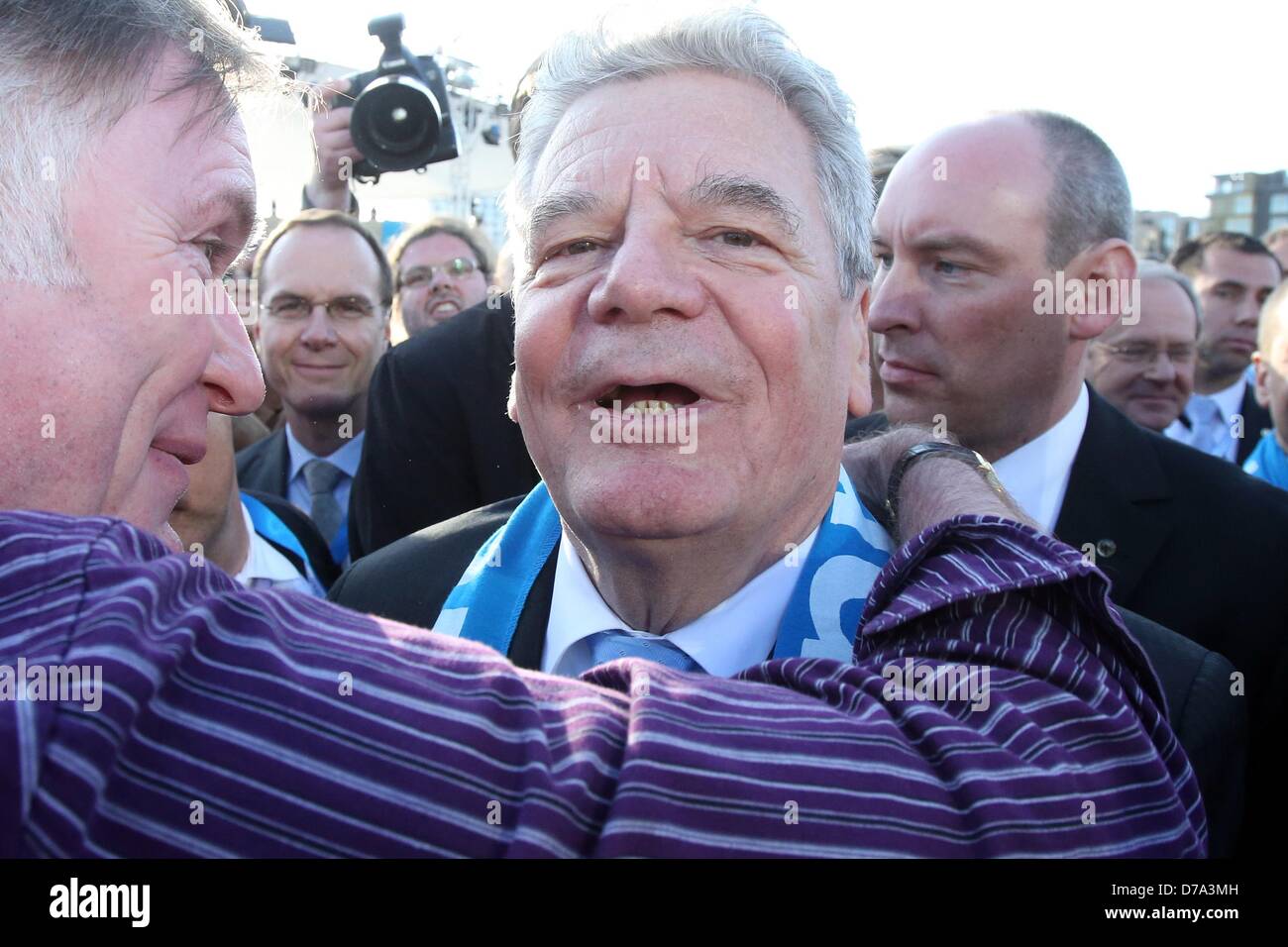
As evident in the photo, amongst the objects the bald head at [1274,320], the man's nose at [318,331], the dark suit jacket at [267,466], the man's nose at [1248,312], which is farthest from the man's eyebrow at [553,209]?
the man's nose at [1248,312]

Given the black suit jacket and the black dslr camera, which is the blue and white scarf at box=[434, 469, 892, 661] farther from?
the black dslr camera

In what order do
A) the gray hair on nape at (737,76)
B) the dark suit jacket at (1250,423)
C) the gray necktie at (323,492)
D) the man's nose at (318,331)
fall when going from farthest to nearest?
the dark suit jacket at (1250,423), the man's nose at (318,331), the gray necktie at (323,492), the gray hair on nape at (737,76)

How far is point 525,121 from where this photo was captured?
6.42 feet

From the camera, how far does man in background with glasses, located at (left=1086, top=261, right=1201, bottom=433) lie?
5.00 meters

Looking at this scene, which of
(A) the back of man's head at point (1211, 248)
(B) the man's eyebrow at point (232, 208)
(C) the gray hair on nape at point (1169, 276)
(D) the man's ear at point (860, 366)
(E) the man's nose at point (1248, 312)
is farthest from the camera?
(A) the back of man's head at point (1211, 248)

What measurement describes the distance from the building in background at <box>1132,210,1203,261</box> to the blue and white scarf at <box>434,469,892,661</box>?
12.9m

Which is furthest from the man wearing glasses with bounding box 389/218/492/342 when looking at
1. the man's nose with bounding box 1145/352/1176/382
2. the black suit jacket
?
the black suit jacket

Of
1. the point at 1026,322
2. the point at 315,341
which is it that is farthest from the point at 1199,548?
the point at 315,341

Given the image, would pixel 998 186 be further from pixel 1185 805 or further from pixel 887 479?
pixel 1185 805

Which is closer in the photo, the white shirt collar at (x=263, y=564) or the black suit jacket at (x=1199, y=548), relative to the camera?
the black suit jacket at (x=1199, y=548)

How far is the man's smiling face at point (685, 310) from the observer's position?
5.41ft

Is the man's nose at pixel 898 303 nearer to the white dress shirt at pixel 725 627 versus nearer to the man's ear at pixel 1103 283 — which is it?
the man's ear at pixel 1103 283

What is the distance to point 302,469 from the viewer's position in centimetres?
468

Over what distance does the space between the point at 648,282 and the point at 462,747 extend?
2.64 ft
